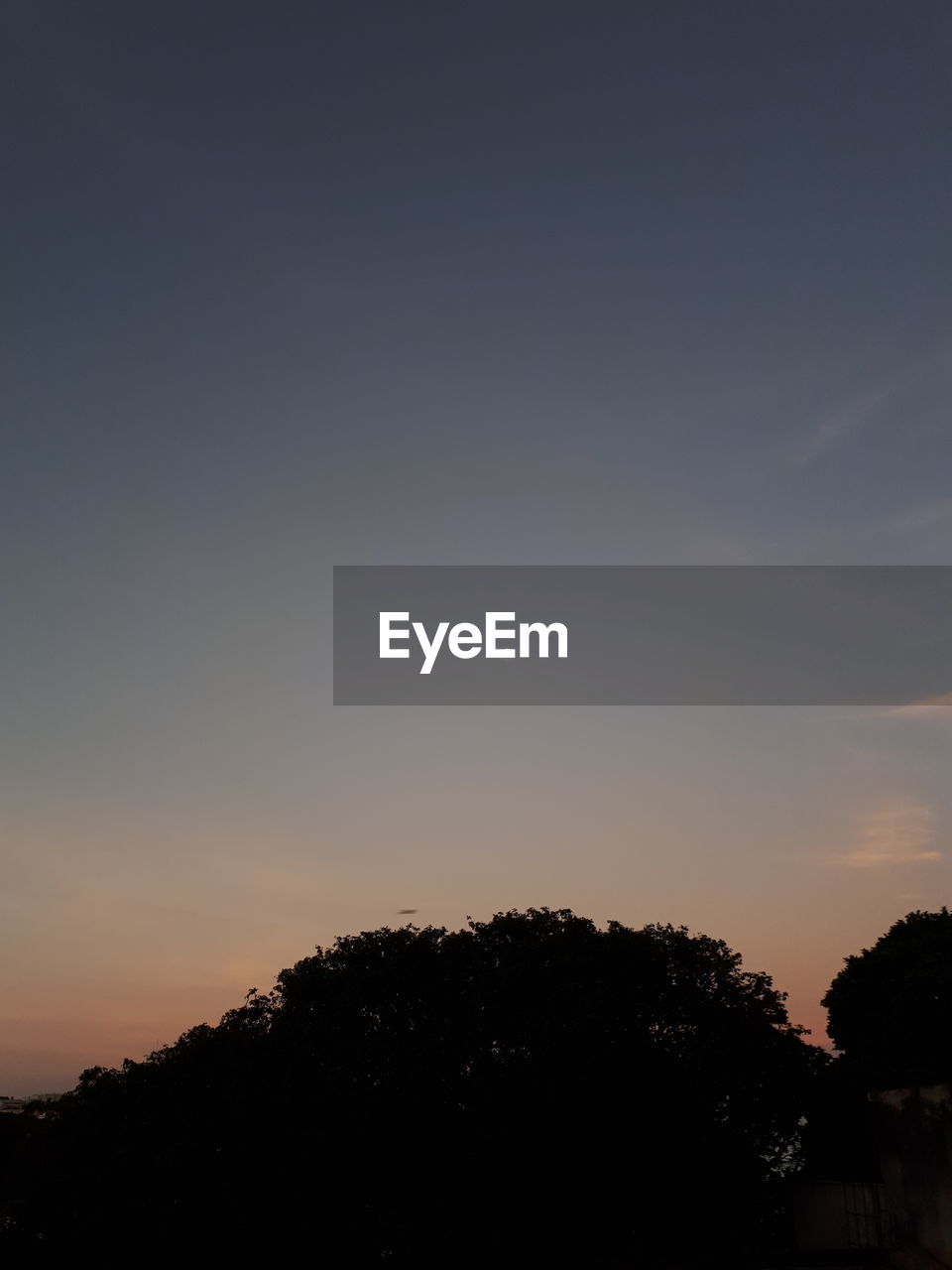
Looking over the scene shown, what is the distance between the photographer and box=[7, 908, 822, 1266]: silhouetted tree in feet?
72.7

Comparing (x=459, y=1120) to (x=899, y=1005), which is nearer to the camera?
(x=459, y=1120)

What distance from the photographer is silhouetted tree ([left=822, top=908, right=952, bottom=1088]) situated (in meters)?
28.2

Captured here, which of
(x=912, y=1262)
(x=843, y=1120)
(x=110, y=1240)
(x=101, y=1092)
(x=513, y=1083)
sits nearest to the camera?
(x=912, y=1262)

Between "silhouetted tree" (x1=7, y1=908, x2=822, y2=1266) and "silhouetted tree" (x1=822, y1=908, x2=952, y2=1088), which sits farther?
"silhouetted tree" (x1=822, y1=908, x2=952, y2=1088)

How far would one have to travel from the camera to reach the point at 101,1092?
25.0 metres

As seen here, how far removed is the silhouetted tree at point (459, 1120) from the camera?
2217 cm

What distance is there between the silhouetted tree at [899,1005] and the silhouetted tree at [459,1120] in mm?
3897

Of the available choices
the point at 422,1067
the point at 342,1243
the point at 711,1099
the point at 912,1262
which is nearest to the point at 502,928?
the point at 422,1067

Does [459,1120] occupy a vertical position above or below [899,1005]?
below

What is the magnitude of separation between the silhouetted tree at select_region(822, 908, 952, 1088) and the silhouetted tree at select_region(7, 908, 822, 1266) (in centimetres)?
390

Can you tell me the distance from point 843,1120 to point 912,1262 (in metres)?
10.9

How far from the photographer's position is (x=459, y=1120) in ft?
75.7

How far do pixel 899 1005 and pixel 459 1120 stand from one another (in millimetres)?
15183

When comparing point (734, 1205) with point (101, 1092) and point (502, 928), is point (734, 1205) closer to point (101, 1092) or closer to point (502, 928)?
point (502, 928)
